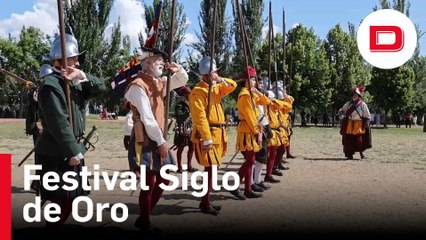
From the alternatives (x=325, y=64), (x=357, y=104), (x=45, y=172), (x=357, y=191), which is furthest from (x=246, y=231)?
(x=325, y=64)

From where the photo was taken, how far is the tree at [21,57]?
187 ft

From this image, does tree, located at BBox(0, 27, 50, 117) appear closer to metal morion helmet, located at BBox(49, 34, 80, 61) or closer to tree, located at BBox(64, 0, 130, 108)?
tree, located at BBox(64, 0, 130, 108)

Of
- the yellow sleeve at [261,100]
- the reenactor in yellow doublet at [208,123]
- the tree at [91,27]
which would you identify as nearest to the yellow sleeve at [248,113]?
the yellow sleeve at [261,100]

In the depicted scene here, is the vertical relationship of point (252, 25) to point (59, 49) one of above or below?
above

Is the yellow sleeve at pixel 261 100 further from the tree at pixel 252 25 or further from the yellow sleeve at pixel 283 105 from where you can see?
the tree at pixel 252 25

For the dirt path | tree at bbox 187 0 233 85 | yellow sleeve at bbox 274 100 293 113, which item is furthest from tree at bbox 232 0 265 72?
yellow sleeve at bbox 274 100 293 113

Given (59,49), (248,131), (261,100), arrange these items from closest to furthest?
(59,49), (248,131), (261,100)

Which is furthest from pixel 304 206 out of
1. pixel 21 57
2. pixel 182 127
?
pixel 21 57

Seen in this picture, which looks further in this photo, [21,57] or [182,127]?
[21,57]

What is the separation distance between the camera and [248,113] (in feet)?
25.9

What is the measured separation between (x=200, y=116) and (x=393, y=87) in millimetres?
45328

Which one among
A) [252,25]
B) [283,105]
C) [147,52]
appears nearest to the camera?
[147,52]

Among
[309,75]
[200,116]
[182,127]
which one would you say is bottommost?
[182,127]

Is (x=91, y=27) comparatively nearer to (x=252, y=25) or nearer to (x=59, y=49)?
(x=252, y=25)
